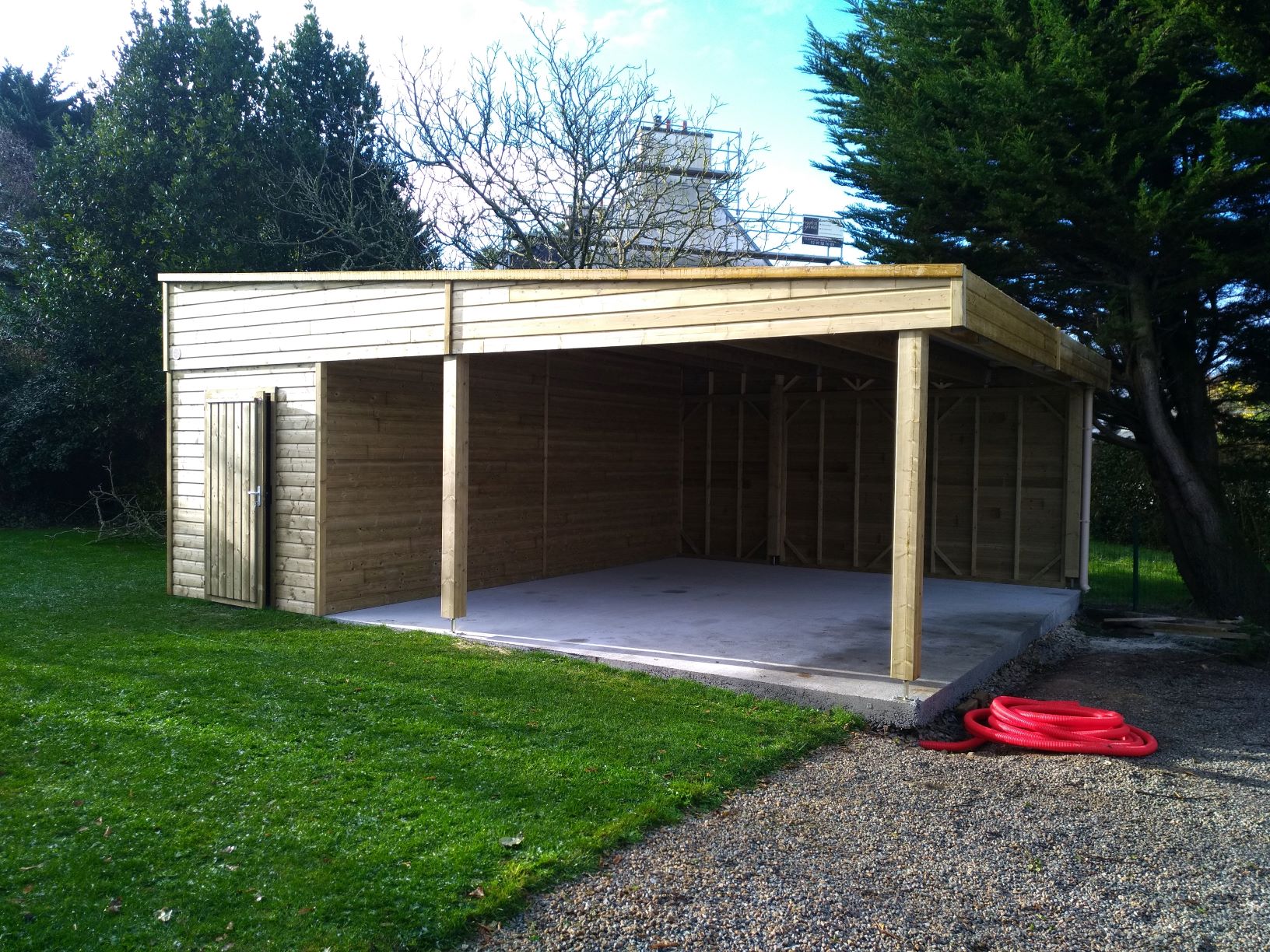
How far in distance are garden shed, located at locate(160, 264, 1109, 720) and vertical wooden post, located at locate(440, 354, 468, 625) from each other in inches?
0.9

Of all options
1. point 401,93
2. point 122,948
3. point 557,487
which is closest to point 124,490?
point 401,93

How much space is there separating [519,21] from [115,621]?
1121cm

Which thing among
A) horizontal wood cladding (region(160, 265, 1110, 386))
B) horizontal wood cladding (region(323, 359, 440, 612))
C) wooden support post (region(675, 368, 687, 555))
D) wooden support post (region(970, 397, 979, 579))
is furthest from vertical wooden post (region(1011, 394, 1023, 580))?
horizontal wood cladding (region(323, 359, 440, 612))

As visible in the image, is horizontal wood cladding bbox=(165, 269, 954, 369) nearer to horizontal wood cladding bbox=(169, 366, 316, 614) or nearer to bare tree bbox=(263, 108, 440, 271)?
horizontal wood cladding bbox=(169, 366, 316, 614)

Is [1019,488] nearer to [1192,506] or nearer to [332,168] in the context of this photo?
[1192,506]

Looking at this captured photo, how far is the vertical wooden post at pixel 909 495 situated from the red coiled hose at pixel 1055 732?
456 mm

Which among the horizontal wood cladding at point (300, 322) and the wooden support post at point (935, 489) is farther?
the wooden support post at point (935, 489)

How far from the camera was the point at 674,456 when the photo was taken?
12664mm

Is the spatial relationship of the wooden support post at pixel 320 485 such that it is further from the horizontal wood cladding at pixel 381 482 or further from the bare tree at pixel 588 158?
the bare tree at pixel 588 158

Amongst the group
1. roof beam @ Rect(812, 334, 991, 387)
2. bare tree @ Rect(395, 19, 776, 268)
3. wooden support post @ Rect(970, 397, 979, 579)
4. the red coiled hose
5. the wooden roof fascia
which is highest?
bare tree @ Rect(395, 19, 776, 268)

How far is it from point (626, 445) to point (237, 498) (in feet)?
15.7

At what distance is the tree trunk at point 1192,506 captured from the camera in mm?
9625

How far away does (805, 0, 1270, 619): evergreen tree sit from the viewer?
8492 millimetres

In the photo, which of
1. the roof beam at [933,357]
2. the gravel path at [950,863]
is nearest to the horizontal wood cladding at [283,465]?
the roof beam at [933,357]
